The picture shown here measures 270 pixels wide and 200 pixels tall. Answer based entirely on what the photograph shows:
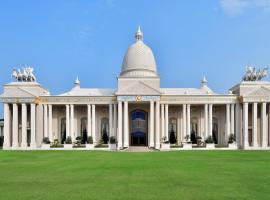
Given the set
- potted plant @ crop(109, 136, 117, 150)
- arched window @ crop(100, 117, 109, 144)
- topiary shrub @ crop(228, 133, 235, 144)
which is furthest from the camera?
arched window @ crop(100, 117, 109, 144)

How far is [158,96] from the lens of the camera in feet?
194

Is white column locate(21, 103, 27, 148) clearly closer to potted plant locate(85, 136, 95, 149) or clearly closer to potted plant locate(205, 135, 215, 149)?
potted plant locate(85, 136, 95, 149)

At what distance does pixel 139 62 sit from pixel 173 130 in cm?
1652

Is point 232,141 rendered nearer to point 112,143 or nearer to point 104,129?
point 112,143

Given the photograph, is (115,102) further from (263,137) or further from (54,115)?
(263,137)

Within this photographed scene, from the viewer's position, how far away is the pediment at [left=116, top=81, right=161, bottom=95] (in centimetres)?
Result: 5928

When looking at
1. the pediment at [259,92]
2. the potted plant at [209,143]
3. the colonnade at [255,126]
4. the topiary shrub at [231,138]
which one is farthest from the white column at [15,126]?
the pediment at [259,92]

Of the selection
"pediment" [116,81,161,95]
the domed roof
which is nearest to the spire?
the domed roof

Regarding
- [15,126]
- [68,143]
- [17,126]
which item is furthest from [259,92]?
[15,126]

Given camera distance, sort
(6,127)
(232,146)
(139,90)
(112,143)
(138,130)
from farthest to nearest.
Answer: (138,130) → (6,127) → (139,90) → (112,143) → (232,146)

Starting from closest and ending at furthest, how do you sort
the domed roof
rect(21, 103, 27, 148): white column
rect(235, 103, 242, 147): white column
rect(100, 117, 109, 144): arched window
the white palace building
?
the white palace building < rect(21, 103, 27, 148): white column < rect(235, 103, 242, 147): white column < rect(100, 117, 109, 144): arched window < the domed roof

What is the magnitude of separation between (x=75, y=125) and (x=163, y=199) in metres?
55.3

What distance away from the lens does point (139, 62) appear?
219ft

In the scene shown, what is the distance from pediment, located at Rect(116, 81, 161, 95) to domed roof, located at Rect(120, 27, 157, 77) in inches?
232
